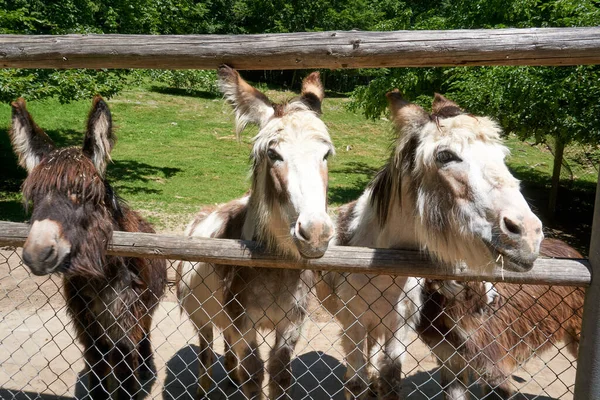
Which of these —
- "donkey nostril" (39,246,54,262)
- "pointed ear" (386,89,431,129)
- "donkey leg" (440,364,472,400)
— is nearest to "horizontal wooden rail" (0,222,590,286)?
"donkey nostril" (39,246,54,262)

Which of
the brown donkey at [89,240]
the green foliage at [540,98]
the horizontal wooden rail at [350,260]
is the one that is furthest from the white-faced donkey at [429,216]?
the green foliage at [540,98]

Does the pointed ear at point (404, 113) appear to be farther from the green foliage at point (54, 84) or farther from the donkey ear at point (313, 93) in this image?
the green foliage at point (54, 84)

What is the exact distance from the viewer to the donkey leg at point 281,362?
11.3 ft

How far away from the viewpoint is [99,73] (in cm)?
925

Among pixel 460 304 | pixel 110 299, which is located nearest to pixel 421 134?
pixel 460 304

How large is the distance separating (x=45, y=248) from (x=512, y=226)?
→ 222 cm

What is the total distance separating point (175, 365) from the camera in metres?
4.85

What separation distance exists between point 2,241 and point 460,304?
2.72m

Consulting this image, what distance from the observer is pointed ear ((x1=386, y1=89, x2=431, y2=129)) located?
2.74 meters

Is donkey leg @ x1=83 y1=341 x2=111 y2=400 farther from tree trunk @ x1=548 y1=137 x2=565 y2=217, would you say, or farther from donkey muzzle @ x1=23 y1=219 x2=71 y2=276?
tree trunk @ x1=548 y1=137 x2=565 y2=217

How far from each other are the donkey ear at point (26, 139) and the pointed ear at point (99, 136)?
12.1 inches

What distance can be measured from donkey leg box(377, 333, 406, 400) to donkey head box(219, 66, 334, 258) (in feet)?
3.89

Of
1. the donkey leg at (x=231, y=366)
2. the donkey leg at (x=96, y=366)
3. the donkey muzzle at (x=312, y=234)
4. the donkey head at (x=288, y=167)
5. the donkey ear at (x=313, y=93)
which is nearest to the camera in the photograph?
the donkey muzzle at (x=312, y=234)

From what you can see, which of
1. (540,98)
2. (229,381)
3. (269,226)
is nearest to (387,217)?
(269,226)
